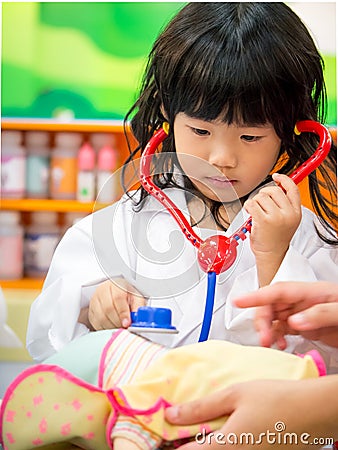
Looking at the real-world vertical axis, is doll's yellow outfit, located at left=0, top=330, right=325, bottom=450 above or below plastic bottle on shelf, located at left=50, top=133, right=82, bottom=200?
below

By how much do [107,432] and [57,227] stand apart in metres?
0.37

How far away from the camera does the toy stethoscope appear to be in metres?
0.70

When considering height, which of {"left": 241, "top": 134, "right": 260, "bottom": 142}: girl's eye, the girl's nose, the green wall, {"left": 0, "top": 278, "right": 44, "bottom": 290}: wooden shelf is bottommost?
{"left": 0, "top": 278, "right": 44, "bottom": 290}: wooden shelf

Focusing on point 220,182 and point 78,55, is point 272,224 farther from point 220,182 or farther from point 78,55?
point 78,55

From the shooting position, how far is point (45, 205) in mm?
889

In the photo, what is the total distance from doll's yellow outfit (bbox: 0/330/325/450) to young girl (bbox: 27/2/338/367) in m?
0.15

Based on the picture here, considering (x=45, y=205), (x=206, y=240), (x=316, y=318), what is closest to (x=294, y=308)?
(x=316, y=318)

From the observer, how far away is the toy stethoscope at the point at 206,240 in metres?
0.70

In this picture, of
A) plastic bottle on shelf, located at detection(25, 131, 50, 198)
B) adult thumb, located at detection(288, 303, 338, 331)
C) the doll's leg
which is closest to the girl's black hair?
plastic bottle on shelf, located at detection(25, 131, 50, 198)

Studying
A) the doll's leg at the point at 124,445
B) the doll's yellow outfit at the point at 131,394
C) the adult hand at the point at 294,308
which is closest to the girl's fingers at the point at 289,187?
the adult hand at the point at 294,308

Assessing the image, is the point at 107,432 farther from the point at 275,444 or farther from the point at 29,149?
the point at 29,149

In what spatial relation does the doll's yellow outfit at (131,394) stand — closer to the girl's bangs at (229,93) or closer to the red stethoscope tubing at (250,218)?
the red stethoscope tubing at (250,218)

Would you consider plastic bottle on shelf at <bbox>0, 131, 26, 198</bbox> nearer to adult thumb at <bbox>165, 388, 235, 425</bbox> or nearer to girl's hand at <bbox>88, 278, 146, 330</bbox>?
girl's hand at <bbox>88, 278, 146, 330</bbox>

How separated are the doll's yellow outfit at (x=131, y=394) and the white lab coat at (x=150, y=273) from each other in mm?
161
